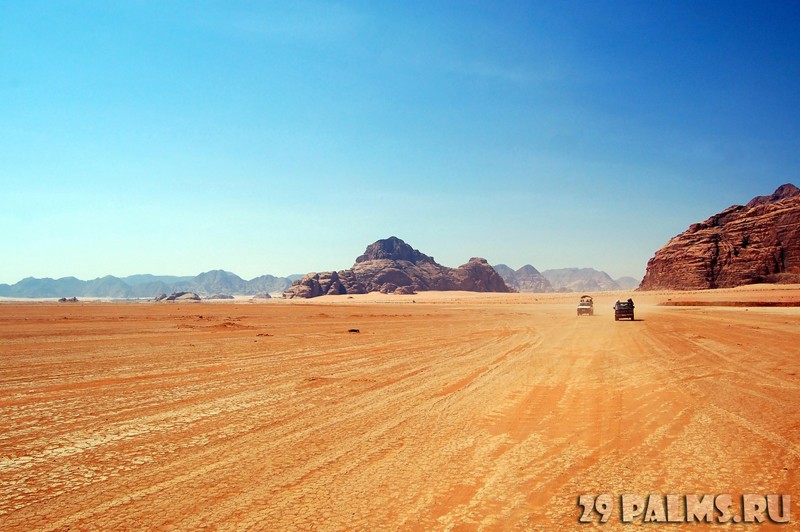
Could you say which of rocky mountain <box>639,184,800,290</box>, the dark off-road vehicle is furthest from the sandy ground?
rocky mountain <box>639,184,800,290</box>

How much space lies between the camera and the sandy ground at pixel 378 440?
3.87 m

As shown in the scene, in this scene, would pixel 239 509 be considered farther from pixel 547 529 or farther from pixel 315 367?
pixel 315 367

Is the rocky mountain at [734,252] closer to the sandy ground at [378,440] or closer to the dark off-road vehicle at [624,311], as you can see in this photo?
the dark off-road vehicle at [624,311]

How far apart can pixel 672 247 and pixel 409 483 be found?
14975cm

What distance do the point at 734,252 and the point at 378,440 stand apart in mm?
138387

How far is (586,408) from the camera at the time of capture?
7.26 meters

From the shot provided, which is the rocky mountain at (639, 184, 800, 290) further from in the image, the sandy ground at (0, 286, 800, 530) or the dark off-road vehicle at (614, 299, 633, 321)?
the sandy ground at (0, 286, 800, 530)

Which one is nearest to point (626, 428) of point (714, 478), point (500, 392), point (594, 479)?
point (714, 478)

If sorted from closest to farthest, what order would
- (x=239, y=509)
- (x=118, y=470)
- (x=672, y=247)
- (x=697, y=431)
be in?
(x=239, y=509) → (x=118, y=470) → (x=697, y=431) → (x=672, y=247)

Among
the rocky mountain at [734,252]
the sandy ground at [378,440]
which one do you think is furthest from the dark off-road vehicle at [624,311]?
the rocky mountain at [734,252]

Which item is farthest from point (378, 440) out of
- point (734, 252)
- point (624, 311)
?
point (734, 252)

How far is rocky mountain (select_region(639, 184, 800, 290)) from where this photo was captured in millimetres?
102688

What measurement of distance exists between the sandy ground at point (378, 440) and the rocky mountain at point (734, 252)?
120m

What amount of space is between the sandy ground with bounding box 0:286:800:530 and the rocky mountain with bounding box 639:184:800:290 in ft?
393
